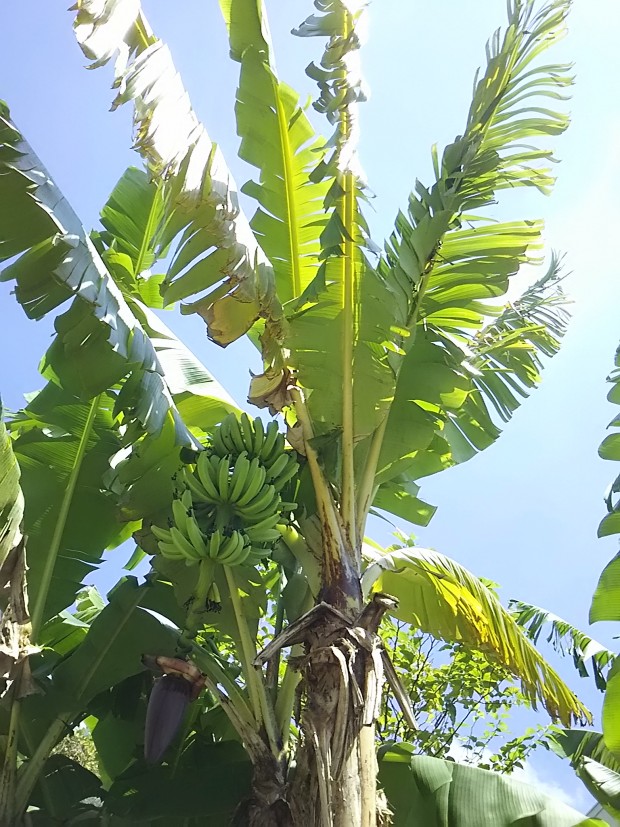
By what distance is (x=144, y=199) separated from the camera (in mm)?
3238

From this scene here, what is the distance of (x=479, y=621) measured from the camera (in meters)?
2.63

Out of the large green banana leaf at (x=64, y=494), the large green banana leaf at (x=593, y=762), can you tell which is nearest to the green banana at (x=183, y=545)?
the large green banana leaf at (x=64, y=494)

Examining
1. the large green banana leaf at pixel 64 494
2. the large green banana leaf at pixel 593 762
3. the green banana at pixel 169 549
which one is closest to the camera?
the green banana at pixel 169 549

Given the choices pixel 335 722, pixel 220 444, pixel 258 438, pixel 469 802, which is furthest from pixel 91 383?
pixel 469 802

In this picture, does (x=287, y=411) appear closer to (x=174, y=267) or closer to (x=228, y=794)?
(x=174, y=267)

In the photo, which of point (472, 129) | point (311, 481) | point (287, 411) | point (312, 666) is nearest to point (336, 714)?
point (312, 666)

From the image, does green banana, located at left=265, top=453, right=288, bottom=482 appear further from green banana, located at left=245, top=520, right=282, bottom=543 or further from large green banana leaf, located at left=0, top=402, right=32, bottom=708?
large green banana leaf, located at left=0, top=402, right=32, bottom=708

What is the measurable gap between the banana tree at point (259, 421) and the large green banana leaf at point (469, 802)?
0.05 m

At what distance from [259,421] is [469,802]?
148cm

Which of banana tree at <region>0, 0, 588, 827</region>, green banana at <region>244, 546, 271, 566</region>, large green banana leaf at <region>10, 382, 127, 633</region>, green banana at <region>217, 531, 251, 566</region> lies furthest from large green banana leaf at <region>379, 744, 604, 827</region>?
large green banana leaf at <region>10, 382, 127, 633</region>

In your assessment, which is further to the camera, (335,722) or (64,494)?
(64,494)

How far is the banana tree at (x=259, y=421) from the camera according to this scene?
6.64 feet

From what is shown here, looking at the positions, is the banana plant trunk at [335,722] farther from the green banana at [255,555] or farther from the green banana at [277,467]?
the green banana at [277,467]

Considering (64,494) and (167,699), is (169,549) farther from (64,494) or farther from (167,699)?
(64,494)
